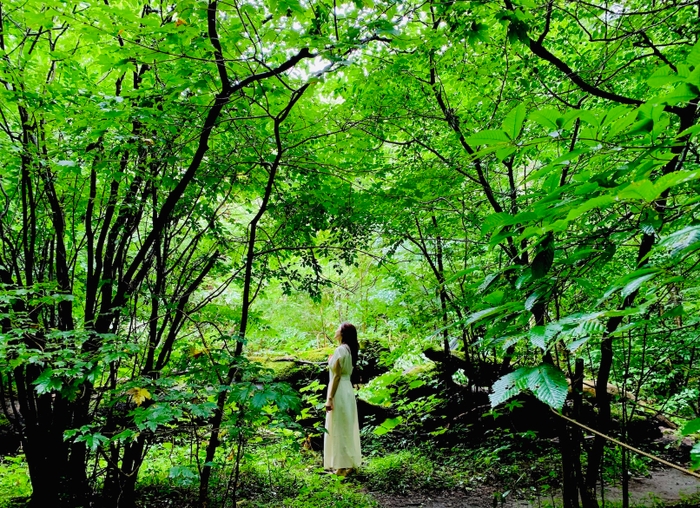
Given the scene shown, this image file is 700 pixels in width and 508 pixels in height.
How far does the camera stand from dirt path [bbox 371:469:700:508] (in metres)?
3.50

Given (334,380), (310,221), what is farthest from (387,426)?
(310,221)

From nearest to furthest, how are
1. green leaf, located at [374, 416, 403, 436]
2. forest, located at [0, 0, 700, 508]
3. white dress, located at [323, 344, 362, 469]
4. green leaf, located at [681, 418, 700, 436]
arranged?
1. green leaf, located at [681, 418, 700, 436]
2. forest, located at [0, 0, 700, 508]
3. white dress, located at [323, 344, 362, 469]
4. green leaf, located at [374, 416, 403, 436]

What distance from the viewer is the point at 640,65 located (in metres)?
3.08

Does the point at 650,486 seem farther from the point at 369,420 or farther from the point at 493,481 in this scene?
the point at 369,420

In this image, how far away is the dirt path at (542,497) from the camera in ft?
11.5

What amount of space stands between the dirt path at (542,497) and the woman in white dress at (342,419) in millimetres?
584

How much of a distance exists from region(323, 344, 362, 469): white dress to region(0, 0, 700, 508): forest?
0.35 meters

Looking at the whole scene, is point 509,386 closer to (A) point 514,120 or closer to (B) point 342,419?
(A) point 514,120

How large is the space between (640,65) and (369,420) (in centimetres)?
551

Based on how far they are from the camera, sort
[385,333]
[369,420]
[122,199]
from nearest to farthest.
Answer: [122,199] → [369,420] → [385,333]

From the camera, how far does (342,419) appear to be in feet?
15.0

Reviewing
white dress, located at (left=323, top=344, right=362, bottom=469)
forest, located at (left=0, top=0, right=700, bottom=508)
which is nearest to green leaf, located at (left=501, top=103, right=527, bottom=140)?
forest, located at (left=0, top=0, right=700, bottom=508)

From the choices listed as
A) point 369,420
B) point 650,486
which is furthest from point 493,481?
point 369,420

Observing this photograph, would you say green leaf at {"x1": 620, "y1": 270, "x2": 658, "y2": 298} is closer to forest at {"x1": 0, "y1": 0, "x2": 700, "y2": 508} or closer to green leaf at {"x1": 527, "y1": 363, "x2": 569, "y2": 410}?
forest at {"x1": 0, "y1": 0, "x2": 700, "y2": 508}
